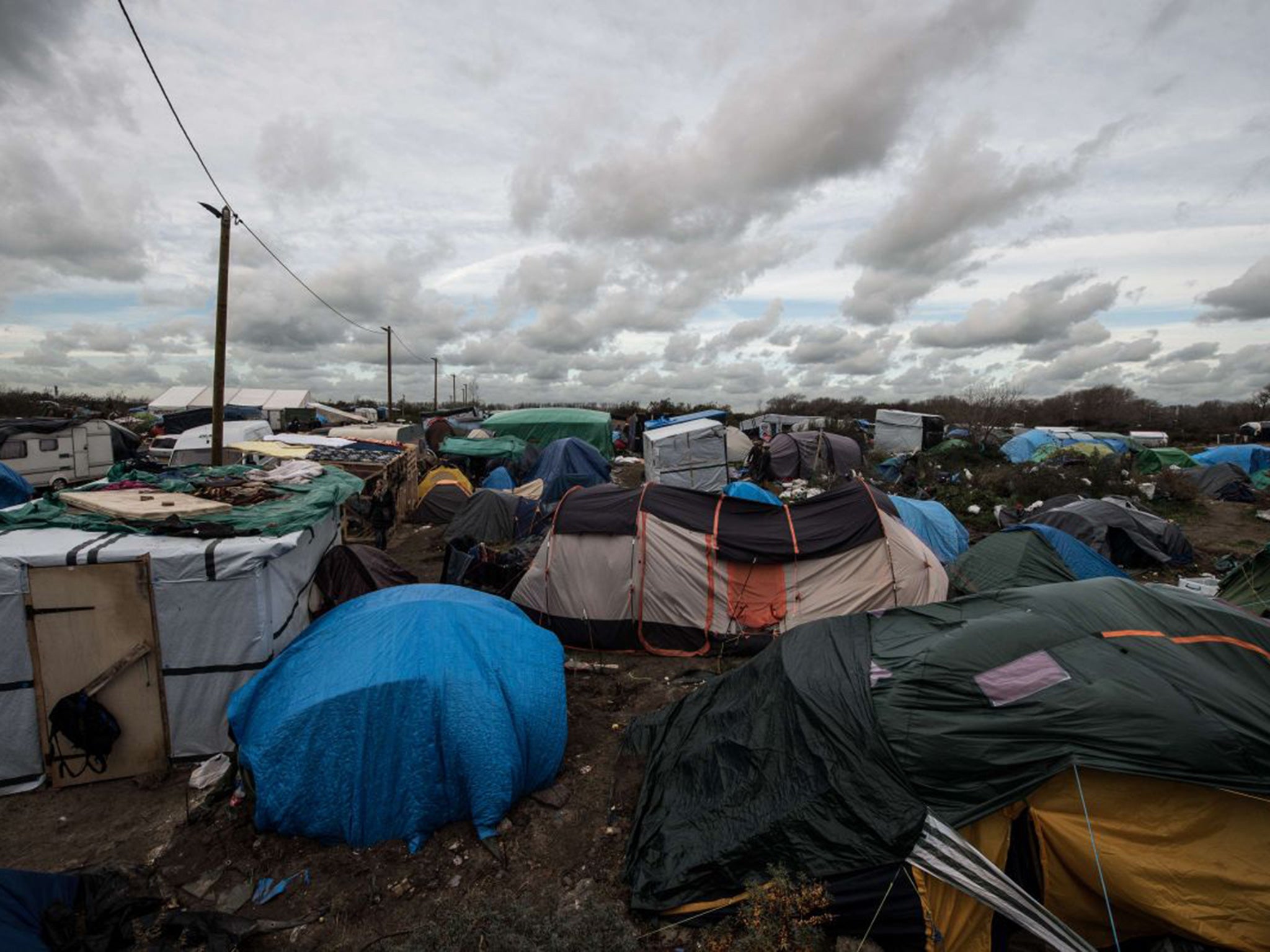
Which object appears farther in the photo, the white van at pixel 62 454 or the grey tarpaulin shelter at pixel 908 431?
the grey tarpaulin shelter at pixel 908 431

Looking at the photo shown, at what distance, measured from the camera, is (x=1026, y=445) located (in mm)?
27484

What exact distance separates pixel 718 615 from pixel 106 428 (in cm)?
2364

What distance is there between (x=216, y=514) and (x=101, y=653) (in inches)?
59.9

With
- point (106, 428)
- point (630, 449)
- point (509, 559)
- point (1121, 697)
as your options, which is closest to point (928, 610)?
point (1121, 697)

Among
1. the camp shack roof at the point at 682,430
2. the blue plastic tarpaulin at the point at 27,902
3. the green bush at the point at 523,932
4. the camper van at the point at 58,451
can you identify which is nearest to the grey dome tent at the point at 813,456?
the camp shack roof at the point at 682,430

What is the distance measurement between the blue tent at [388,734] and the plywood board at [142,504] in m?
2.26

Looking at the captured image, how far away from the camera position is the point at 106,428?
20.2m

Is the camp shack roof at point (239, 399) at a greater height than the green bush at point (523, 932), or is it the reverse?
the camp shack roof at point (239, 399)

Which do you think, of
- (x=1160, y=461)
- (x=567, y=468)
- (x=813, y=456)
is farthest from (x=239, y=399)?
(x=1160, y=461)

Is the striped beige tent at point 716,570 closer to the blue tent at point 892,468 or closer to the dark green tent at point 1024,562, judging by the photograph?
the dark green tent at point 1024,562

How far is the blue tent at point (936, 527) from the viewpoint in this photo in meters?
11.7

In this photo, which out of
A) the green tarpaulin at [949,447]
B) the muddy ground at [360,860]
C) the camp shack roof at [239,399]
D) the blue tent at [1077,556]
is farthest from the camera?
the camp shack roof at [239,399]

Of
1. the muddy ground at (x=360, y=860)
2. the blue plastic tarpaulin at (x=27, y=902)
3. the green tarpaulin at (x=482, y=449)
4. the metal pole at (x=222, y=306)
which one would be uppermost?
the metal pole at (x=222, y=306)

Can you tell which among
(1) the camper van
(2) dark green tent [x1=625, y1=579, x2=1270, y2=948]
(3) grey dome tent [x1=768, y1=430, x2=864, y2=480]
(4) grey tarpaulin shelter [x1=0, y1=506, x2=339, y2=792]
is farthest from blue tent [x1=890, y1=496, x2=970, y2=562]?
(1) the camper van
